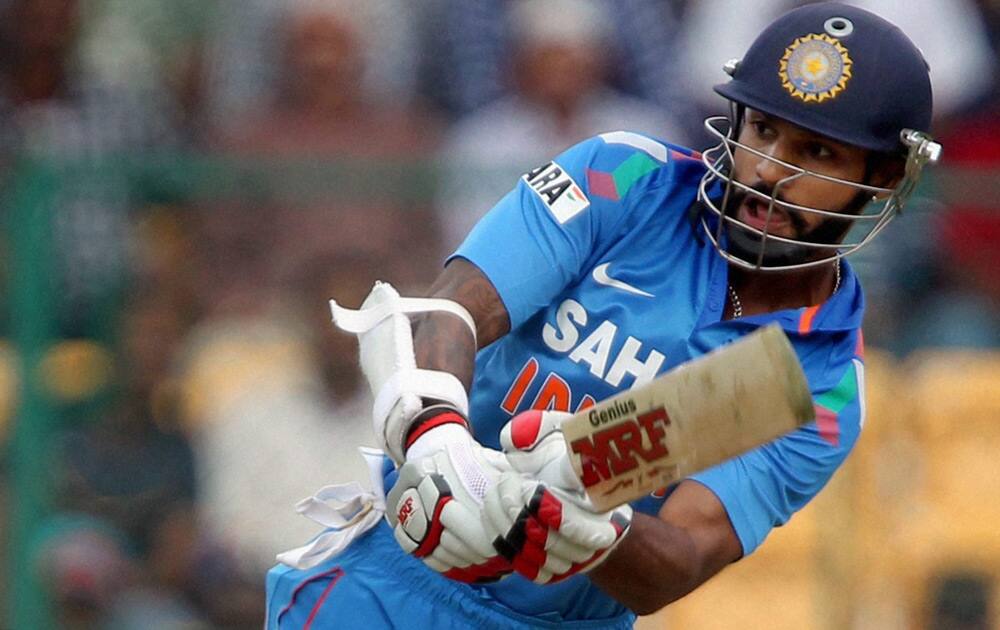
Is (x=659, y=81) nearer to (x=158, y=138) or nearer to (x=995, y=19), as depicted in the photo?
(x=995, y=19)

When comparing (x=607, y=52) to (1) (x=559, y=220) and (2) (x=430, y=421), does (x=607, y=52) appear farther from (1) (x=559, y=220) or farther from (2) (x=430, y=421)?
(2) (x=430, y=421)

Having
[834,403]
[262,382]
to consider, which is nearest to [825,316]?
[834,403]

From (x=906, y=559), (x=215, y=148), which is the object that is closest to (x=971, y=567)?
(x=906, y=559)

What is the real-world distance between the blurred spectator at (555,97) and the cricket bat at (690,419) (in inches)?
157

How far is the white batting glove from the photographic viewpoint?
8.98ft

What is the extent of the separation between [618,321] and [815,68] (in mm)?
612

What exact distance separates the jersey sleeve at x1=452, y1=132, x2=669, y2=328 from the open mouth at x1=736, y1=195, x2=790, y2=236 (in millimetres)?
197

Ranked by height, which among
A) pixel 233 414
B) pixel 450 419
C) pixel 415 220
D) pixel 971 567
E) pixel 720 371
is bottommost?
pixel 971 567

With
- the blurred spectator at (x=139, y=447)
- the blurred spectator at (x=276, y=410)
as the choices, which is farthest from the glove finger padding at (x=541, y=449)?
the blurred spectator at (x=139, y=447)

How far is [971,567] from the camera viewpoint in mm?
5953

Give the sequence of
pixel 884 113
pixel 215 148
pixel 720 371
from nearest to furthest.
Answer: pixel 720 371, pixel 884 113, pixel 215 148

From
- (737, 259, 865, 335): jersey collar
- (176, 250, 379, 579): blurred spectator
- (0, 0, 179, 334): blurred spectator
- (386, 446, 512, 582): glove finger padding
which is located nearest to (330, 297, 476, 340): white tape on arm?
(386, 446, 512, 582): glove finger padding

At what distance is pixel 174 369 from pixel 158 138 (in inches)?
47.4

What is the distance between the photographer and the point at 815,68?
3.42 meters
